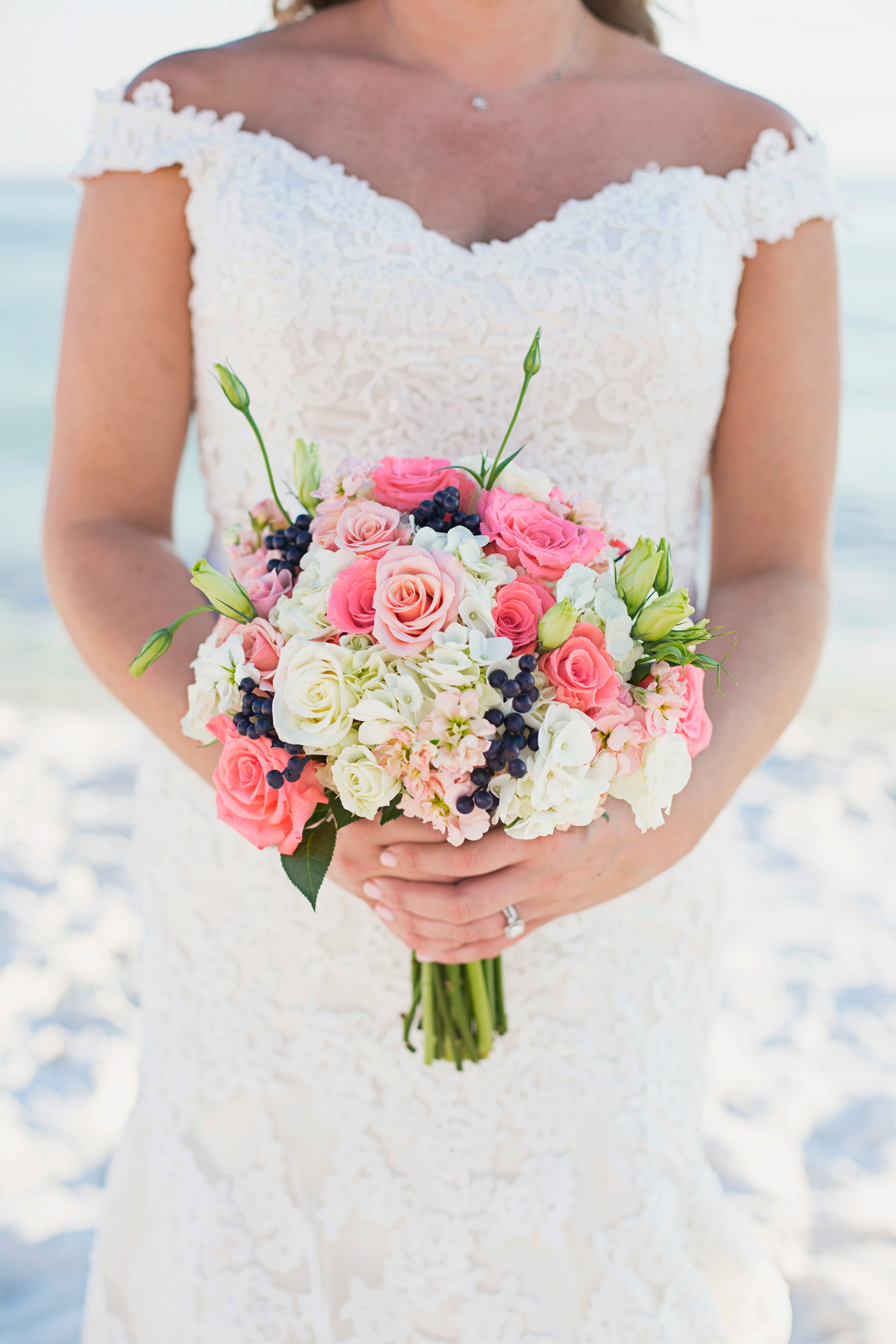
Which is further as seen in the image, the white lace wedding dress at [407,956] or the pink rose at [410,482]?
the white lace wedding dress at [407,956]

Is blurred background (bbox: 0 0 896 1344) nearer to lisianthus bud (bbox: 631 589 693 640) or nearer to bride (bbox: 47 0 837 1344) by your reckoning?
bride (bbox: 47 0 837 1344)

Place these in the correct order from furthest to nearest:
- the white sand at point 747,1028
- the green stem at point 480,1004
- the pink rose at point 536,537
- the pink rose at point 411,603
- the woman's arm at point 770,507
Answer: the white sand at point 747,1028
the woman's arm at point 770,507
the green stem at point 480,1004
the pink rose at point 536,537
the pink rose at point 411,603

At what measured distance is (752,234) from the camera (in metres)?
1.68

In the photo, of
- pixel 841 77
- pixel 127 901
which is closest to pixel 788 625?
pixel 127 901

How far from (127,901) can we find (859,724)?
4.14m

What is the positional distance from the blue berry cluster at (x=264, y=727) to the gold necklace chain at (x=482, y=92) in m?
1.19

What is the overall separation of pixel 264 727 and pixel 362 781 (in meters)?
0.12

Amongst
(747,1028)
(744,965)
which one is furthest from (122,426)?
(744,965)

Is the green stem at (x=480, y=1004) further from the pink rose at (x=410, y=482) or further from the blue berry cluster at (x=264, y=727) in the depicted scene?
the pink rose at (x=410, y=482)

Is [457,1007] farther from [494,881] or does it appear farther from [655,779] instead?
[655,779]

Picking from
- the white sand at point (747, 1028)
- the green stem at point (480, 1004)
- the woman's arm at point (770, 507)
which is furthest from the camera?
the white sand at point (747, 1028)

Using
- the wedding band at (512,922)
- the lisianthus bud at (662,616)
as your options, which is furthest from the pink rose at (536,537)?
the wedding band at (512,922)

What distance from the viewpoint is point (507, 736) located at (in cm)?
104

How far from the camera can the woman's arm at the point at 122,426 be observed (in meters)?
1.57
